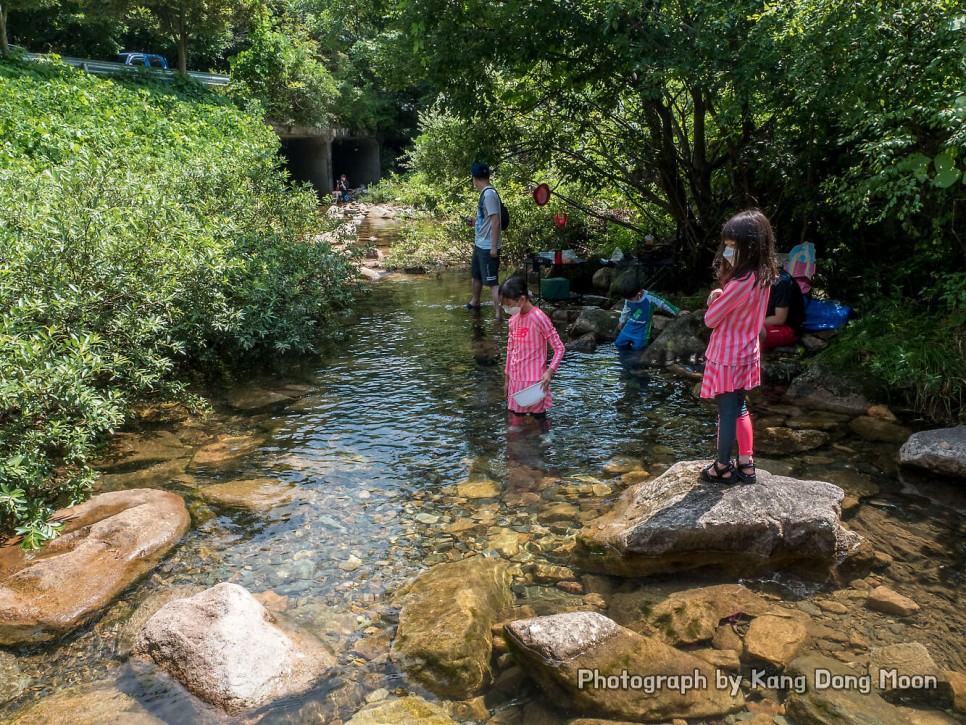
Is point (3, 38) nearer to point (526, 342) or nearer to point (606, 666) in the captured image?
point (526, 342)

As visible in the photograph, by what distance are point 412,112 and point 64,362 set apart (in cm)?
4088

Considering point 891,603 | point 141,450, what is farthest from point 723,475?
point 141,450

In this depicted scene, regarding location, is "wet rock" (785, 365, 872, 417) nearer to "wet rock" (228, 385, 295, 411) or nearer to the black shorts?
the black shorts

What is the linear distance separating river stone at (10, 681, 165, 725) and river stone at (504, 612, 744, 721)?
5.78 feet

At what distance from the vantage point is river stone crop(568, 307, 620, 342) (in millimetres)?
10016

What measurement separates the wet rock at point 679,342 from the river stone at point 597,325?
974 mm

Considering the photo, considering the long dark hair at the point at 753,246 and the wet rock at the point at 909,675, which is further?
the long dark hair at the point at 753,246

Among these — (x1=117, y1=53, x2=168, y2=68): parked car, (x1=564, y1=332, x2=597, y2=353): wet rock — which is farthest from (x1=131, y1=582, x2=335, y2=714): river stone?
(x1=117, y1=53, x2=168, y2=68): parked car

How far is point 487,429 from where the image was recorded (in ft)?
21.9

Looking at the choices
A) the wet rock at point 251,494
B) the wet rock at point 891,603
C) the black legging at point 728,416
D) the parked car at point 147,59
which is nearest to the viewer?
the wet rock at point 891,603

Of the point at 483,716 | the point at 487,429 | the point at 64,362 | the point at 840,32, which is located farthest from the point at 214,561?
the point at 840,32

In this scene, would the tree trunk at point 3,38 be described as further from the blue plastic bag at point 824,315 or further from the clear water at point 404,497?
the blue plastic bag at point 824,315

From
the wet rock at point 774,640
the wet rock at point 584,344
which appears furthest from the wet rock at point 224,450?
the wet rock at point 584,344

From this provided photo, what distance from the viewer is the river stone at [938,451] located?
5.27 meters
